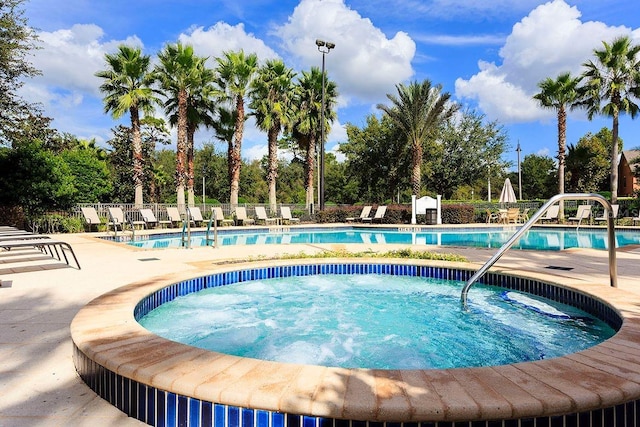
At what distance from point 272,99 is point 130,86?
7.56 meters

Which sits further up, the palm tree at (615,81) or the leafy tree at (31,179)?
the palm tree at (615,81)

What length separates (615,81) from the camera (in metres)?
21.4

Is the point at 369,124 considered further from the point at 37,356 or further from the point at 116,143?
the point at 37,356

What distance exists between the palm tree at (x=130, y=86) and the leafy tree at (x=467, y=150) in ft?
72.1

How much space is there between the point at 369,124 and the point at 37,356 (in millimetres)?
31572

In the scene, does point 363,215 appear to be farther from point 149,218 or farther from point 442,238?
point 149,218

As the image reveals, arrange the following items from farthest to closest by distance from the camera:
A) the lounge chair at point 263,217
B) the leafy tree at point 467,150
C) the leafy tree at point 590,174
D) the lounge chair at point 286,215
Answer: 1. the leafy tree at point 590,174
2. the leafy tree at point 467,150
3. the lounge chair at point 286,215
4. the lounge chair at point 263,217

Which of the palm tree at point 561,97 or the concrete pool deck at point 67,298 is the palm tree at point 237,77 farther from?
the palm tree at point 561,97

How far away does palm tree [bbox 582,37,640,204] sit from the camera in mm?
20922

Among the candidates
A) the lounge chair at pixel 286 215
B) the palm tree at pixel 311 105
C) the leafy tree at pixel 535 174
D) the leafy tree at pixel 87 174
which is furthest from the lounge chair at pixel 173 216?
→ the leafy tree at pixel 535 174

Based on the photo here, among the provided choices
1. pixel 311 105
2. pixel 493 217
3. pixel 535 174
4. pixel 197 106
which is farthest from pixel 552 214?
pixel 535 174

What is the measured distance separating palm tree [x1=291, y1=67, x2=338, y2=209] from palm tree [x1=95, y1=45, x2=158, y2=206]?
8.39 meters

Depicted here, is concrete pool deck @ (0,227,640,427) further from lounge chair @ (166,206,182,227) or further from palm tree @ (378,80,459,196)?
palm tree @ (378,80,459,196)

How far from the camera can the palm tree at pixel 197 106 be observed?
22.3 meters
